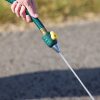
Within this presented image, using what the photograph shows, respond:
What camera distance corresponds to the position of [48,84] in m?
4.19

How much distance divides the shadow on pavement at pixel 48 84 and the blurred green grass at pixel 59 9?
3.86 ft

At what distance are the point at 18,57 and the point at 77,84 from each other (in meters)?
0.80

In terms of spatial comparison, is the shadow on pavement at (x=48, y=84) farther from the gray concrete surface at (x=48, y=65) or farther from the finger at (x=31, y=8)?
the finger at (x=31, y=8)

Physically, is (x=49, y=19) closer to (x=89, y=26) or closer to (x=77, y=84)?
(x=89, y=26)

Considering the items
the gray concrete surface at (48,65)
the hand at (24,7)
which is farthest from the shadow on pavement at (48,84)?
the hand at (24,7)

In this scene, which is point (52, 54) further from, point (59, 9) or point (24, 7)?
point (24, 7)

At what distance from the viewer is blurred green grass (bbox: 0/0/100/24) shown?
5422 mm

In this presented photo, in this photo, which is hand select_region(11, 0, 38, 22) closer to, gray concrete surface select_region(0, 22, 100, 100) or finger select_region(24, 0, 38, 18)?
finger select_region(24, 0, 38, 18)

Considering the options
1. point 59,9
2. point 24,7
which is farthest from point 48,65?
point 24,7

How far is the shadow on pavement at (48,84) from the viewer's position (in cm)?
403

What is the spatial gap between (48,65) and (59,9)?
4.03 feet

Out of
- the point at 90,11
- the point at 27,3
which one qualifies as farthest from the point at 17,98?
the point at 90,11

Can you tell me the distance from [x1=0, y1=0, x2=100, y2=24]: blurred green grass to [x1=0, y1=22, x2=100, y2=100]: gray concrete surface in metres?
0.24

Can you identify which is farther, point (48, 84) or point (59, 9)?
point (59, 9)
